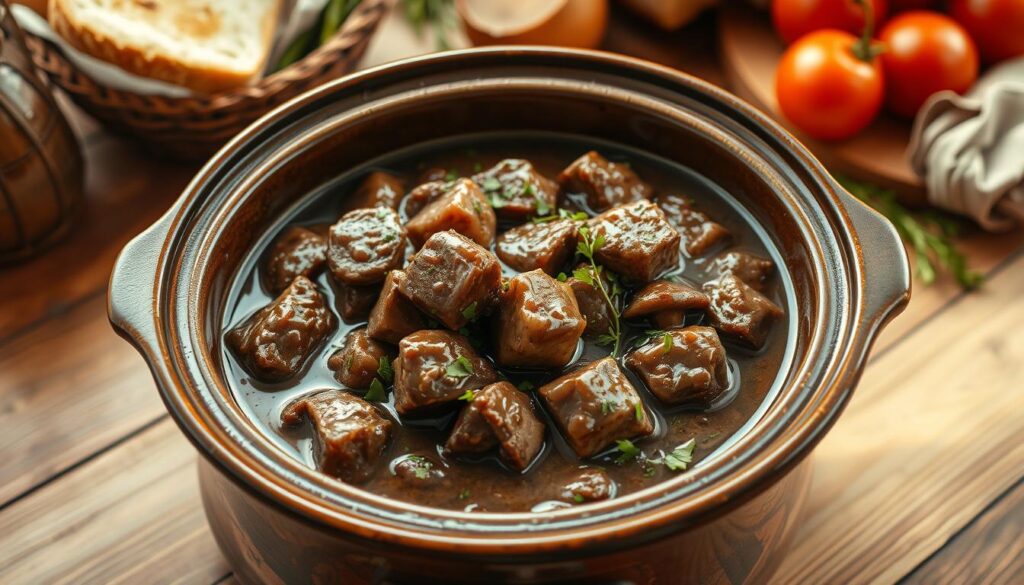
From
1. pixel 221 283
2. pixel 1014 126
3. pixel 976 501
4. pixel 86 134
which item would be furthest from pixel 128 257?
pixel 1014 126

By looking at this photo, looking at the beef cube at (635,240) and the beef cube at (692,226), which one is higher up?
the beef cube at (635,240)

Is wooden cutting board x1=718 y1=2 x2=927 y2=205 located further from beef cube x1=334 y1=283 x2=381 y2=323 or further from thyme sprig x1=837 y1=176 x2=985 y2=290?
beef cube x1=334 y1=283 x2=381 y2=323

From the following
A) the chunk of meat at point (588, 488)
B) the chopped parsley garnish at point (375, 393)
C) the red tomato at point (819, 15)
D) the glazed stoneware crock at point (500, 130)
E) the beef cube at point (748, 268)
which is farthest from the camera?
the red tomato at point (819, 15)

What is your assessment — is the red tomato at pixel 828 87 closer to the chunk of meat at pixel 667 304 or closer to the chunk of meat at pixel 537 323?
the chunk of meat at pixel 667 304

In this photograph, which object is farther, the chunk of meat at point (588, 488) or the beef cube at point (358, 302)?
the beef cube at point (358, 302)

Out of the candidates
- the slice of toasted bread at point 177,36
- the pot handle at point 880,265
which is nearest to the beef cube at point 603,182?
the pot handle at point 880,265

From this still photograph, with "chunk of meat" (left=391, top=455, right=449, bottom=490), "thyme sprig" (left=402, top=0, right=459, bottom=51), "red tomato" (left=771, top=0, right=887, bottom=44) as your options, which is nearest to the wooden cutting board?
"red tomato" (left=771, top=0, right=887, bottom=44)

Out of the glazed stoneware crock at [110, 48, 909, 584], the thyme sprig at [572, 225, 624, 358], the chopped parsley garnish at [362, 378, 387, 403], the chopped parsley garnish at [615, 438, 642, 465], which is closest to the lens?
the glazed stoneware crock at [110, 48, 909, 584]

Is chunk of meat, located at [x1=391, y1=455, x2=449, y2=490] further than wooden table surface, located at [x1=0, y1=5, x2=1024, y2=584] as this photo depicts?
No
